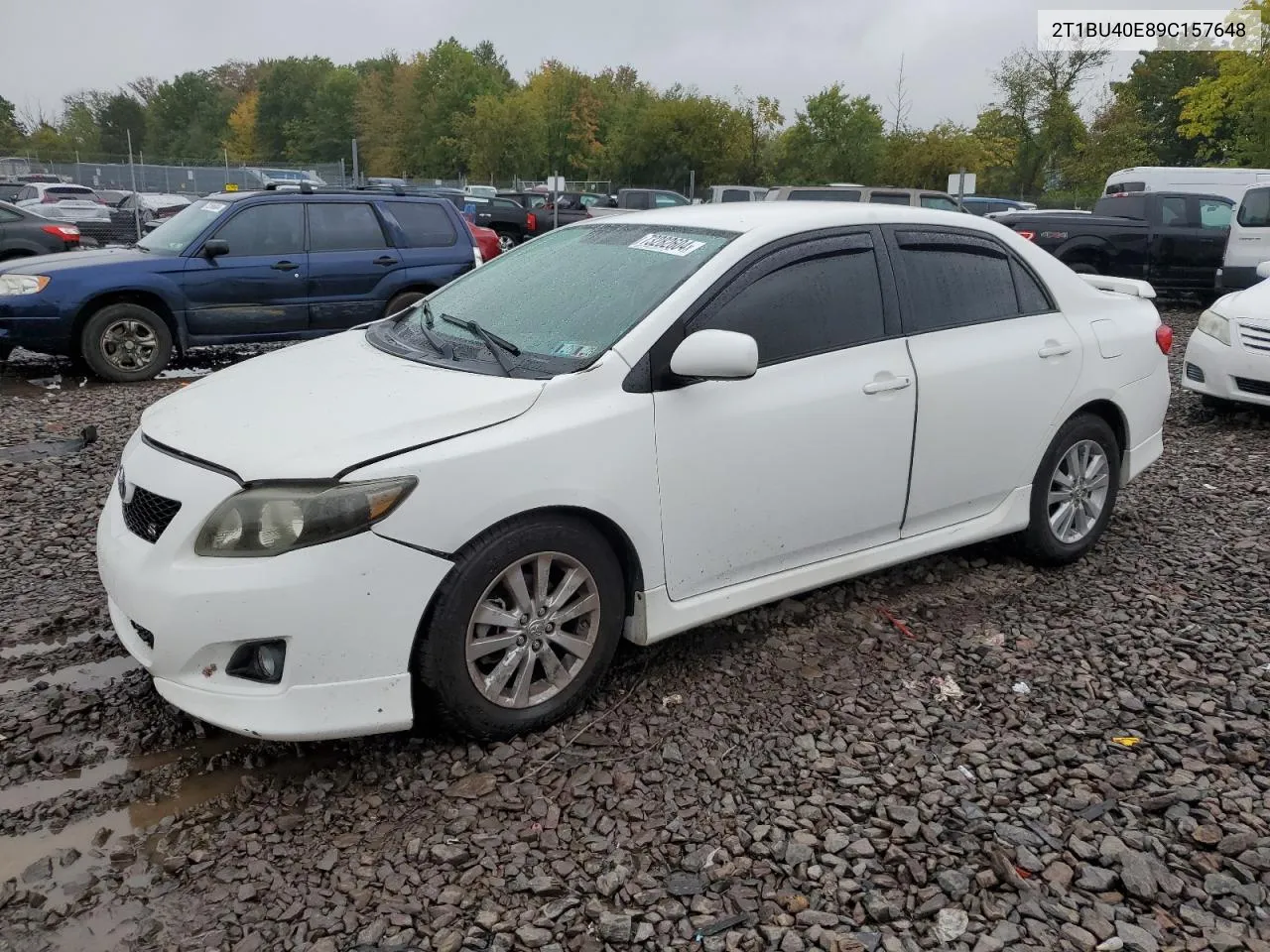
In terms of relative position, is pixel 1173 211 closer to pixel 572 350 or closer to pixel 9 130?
pixel 572 350

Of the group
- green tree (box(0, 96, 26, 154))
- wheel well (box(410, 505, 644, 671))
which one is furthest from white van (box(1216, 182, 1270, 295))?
green tree (box(0, 96, 26, 154))

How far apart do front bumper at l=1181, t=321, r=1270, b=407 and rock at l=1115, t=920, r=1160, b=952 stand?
632 cm

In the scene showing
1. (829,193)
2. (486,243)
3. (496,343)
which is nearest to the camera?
(496,343)

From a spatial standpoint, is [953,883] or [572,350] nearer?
[953,883]

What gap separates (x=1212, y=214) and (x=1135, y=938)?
51.7ft

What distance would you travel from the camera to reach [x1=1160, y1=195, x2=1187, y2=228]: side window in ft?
50.3

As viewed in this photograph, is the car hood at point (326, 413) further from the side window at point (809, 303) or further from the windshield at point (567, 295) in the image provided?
the side window at point (809, 303)

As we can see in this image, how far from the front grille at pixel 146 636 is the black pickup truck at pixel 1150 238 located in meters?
14.1

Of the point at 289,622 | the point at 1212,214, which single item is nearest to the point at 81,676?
the point at 289,622

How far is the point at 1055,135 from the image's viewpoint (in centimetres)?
3934

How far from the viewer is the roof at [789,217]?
391 cm

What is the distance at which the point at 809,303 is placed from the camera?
3877 mm

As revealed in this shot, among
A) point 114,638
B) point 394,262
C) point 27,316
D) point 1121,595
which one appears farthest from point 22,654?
point 394,262

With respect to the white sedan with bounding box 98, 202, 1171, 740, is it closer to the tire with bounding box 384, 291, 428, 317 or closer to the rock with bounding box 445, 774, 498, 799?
the rock with bounding box 445, 774, 498, 799
